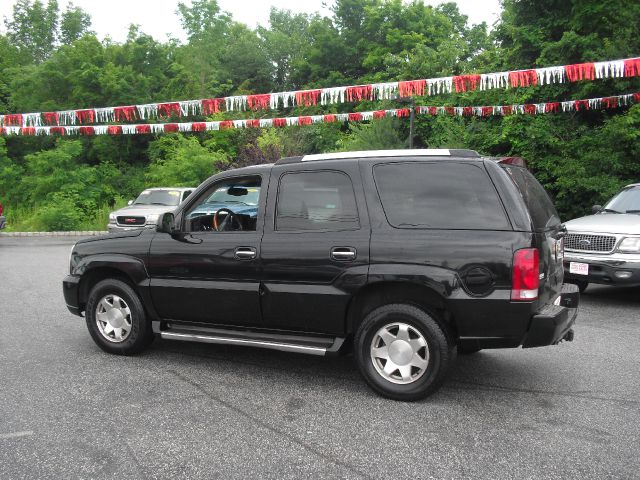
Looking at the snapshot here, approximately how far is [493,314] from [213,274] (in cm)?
237

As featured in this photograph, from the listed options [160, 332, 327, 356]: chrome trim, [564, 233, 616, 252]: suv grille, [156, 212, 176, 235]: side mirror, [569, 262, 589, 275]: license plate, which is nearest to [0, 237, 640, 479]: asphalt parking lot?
[160, 332, 327, 356]: chrome trim

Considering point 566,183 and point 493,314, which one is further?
point 566,183

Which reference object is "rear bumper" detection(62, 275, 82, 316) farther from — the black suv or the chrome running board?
the chrome running board

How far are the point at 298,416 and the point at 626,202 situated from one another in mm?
7248

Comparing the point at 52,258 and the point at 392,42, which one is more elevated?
the point at 392,42

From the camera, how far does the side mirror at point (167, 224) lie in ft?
17.3

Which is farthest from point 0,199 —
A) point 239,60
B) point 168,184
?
point 239,60

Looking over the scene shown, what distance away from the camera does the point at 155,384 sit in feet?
15.6

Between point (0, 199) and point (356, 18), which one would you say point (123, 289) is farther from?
point (356, 18)

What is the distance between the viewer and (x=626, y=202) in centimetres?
903

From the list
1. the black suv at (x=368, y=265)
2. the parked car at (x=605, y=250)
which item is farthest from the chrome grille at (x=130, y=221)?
the parked car at (x=605, y=250)

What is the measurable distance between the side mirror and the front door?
6 cm

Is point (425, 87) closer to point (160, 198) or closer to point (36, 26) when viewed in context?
point (160, 198)

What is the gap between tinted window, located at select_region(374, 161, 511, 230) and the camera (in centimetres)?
425
